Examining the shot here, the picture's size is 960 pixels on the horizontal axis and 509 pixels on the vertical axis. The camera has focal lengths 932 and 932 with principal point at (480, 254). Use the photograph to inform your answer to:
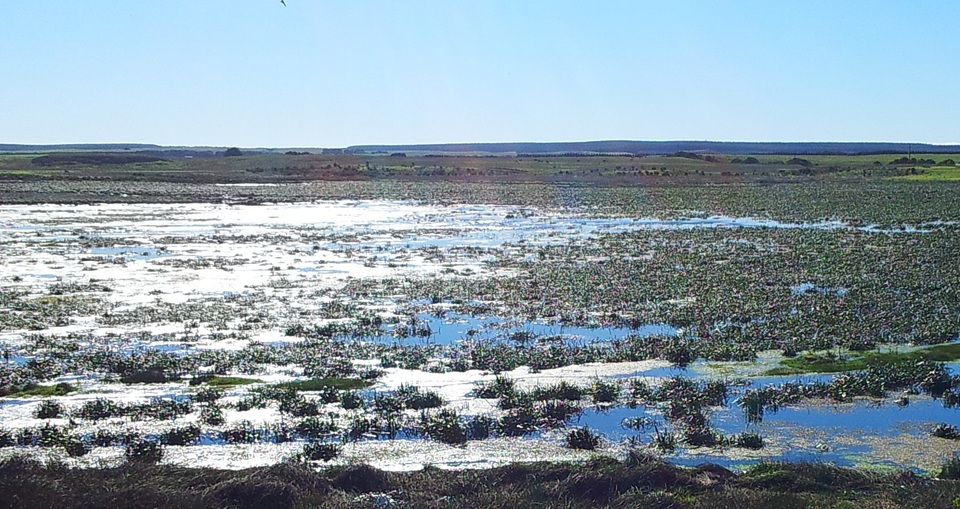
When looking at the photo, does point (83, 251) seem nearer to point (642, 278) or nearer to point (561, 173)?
point (642, 278)

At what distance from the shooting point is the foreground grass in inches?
331

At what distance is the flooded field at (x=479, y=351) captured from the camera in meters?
11.7

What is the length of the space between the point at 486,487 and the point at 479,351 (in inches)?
306

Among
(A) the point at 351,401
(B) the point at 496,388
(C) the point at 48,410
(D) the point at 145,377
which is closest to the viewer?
(C) the point at 48,410

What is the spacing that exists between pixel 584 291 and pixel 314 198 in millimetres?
45734

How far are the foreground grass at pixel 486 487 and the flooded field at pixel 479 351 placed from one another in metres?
1.15

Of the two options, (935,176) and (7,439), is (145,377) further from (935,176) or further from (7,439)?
(935,176)

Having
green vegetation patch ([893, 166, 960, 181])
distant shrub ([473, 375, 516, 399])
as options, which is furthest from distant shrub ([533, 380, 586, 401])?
green vegetation patch ([893, 166, 960, 181])

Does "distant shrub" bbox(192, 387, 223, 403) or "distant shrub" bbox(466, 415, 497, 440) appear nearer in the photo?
"distant shrub" bbox(466, 415, 497, 440)

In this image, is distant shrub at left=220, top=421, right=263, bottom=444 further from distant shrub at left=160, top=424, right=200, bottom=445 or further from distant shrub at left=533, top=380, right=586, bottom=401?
distant shrub at left=533, top=380, right=586, bottom=401

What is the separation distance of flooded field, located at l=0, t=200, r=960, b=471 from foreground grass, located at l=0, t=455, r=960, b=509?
115 centimetres

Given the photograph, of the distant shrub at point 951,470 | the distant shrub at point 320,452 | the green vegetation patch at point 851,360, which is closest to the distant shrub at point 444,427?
the distant shrub at point 320,452

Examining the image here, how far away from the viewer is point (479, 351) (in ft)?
55.7

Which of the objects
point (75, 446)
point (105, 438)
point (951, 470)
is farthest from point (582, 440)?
point (75, 446)
